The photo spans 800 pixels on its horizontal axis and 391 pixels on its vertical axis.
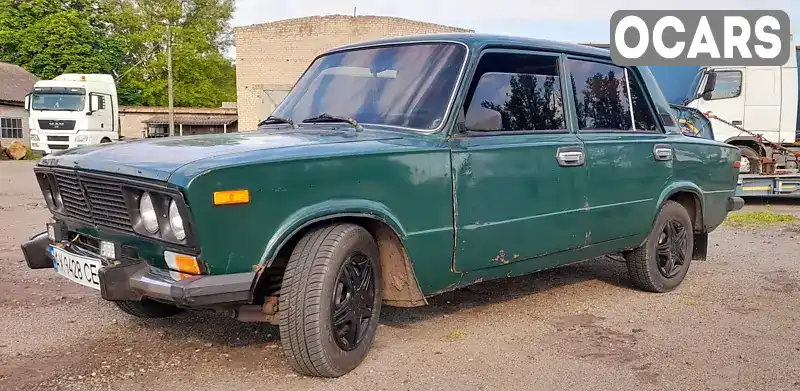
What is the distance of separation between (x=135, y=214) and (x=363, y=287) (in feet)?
3.94

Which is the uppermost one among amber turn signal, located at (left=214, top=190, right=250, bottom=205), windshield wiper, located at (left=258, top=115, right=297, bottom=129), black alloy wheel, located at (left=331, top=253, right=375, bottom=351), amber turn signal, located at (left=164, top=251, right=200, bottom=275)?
windshield wiper, located at (left=258, top=115, right=297, bottom=129)

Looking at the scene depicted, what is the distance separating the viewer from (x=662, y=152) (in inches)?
208

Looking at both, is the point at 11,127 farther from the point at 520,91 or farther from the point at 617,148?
the point at 617,148

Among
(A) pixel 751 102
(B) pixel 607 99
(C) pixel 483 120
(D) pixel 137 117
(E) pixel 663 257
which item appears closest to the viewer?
(C) pixel 483 120

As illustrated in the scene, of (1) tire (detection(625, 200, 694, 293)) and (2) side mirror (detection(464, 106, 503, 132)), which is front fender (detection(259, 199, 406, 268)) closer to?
(2) side mirror (detection(464, 106, 503, 132))

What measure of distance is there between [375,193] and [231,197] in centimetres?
79

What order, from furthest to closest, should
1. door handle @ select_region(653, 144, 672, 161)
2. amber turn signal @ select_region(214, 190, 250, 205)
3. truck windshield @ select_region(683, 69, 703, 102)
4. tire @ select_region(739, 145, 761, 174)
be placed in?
truck windshield @ select_region(683, 69, 703, 102)
tire @ select_region(739, 145, 761, 174)
door handle @ select_region(653, 144, 672, 161)
amber turn signal @ select_region(214, 190, 250, 205)

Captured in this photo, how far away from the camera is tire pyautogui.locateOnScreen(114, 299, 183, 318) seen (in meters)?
4.38

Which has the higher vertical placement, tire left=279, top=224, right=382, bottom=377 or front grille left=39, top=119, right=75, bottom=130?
front grille left=39, top=119, right=75, bottom=130

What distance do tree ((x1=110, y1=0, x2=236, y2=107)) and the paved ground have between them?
45.1 m

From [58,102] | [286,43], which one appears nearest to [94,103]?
[58,102]

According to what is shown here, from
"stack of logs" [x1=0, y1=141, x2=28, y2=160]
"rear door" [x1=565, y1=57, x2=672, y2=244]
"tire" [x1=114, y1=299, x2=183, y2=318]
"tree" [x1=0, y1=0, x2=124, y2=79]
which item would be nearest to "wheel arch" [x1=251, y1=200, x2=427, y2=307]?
"tire" [x1=114, y1=299, x2=183, y2=318]

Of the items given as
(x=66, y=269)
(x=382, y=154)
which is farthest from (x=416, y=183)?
(x=66, y=269)

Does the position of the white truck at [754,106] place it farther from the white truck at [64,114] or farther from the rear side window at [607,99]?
the white truck at [64,114]
